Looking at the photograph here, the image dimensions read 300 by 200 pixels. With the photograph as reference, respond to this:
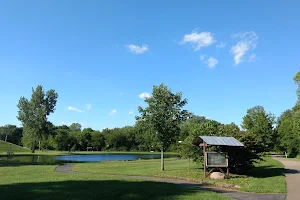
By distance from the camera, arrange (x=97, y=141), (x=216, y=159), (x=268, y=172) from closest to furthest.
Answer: (x=216, y=159) < (x=268, y=172) < (x=97, y=141)

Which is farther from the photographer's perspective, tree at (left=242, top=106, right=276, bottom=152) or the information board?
tree at (left=242, top=106, right=276, bottom=152)

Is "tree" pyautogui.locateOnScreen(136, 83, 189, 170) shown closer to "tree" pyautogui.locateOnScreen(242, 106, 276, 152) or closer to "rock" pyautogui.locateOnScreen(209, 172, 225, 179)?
"rock" pyautogui.locateOnScreen(209, 172, 225, 179)

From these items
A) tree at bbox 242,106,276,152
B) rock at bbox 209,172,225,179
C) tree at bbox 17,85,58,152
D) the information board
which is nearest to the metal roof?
the information board

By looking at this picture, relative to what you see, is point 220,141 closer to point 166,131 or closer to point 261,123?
point 166,131

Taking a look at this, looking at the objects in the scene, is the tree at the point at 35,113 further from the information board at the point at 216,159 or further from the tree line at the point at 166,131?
the information board at the point at 216,159

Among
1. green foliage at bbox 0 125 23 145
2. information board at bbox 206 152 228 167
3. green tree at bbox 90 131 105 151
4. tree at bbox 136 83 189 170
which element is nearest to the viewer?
information board at bbox 206 152 228 167

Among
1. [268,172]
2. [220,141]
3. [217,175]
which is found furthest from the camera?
[268,172]

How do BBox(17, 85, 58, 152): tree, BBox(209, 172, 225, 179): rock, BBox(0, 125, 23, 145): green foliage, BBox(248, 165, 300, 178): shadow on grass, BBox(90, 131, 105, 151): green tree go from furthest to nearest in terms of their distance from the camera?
BBox(0, 125, 23, 145): green foliage → BBox(90, 131, 105, 151): green tree → BBox(17, 85, 58, 152): tree → BBox(248, 165, 300, 178): shadow on grass → BBox(209, 172, 225, 179): rock

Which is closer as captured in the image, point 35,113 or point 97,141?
point 35,113

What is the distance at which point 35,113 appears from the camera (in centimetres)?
7219

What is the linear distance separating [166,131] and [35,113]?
57316 millimetres

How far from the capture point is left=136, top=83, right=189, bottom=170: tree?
23.8 meters

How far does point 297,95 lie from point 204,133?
981 inches

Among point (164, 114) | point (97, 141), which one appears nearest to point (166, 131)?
point (164, 114)
